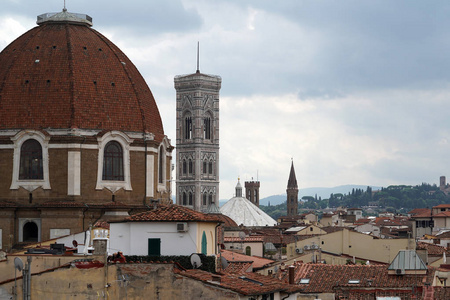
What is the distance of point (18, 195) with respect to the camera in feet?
166

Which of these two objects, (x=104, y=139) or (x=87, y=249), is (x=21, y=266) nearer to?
(x=87, y=249)

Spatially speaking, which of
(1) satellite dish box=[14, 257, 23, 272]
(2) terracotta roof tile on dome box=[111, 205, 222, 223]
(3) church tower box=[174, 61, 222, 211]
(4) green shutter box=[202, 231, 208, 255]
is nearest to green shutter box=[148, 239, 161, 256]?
(2) terracotta roof tile on dome box=[111, 205, 222, 223]

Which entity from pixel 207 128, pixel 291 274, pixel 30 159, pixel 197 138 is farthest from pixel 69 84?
pixel 207 128

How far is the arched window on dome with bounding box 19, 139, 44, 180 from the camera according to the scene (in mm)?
50781

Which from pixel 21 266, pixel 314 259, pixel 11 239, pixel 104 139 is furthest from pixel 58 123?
pixel 21 266

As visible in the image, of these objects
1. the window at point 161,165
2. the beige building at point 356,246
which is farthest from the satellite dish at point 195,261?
the beige building at point 356,246

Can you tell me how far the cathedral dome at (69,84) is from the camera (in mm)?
51250

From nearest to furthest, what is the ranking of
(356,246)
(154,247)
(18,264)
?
(18,264)
(154,247)
(356,246)

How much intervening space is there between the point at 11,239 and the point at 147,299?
25.8m

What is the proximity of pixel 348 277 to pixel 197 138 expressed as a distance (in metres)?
145

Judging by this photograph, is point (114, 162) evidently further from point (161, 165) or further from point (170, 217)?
point (170, 217)

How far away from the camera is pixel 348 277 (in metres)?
42.0

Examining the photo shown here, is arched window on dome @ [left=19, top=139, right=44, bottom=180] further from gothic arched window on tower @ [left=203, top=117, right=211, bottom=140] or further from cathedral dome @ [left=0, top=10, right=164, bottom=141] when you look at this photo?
gothic arched window on tower @ [left=203, top=117, right=211, bottom=140]

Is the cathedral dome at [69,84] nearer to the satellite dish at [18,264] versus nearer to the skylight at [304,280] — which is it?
the skylight at [304,280]
